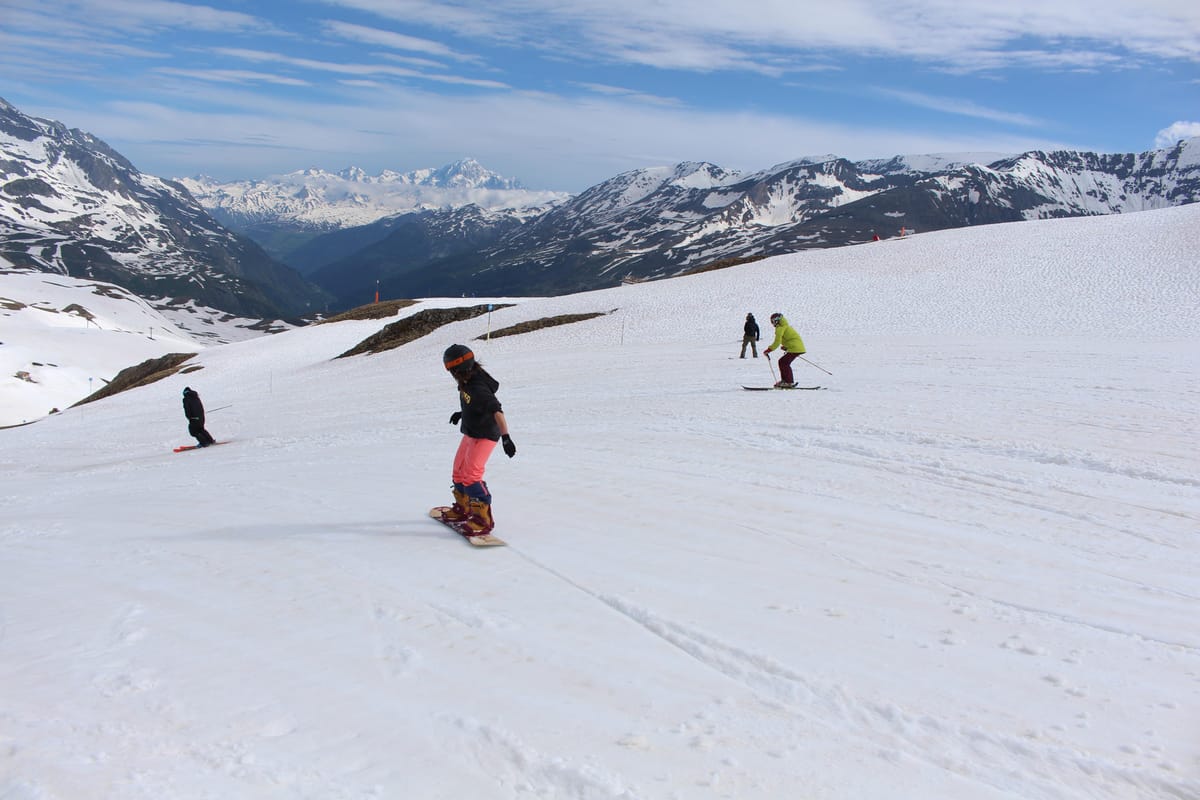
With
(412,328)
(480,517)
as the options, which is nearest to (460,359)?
(480,517)

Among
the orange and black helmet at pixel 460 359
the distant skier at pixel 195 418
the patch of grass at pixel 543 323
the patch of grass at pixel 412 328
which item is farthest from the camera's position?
the patch of grass at pixel 412 328

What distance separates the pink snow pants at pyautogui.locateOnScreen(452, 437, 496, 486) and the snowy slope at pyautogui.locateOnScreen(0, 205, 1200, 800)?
85 centimetres

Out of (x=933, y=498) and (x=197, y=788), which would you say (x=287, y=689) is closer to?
(x=197, y=788)

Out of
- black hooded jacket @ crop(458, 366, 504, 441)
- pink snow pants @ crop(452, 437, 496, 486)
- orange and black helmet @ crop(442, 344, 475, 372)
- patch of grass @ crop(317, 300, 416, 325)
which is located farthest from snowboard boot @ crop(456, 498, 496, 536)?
patch of grass @ crop(317, 300, 416, 325)

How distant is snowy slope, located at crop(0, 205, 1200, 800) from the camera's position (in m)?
4.45

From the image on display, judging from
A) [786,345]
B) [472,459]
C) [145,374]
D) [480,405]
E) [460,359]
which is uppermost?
[460,359]

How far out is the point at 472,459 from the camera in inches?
354

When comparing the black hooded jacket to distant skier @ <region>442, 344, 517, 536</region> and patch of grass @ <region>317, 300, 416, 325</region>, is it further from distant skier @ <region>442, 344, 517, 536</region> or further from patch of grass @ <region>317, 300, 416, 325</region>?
patch of grass @ <region>317, 300, 416, 325</region>

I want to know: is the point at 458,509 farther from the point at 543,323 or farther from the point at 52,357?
the point at 52,357

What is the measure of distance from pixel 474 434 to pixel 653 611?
3.39m

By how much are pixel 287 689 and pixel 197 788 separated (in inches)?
43.0

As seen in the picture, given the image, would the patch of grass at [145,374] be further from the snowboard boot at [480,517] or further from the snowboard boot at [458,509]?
the snowboard boot at [480,517]

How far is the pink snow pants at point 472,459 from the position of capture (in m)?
8.92

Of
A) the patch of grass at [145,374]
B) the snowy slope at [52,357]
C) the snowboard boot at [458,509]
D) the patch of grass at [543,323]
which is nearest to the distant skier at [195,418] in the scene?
the snowboard boot at [458,509]
